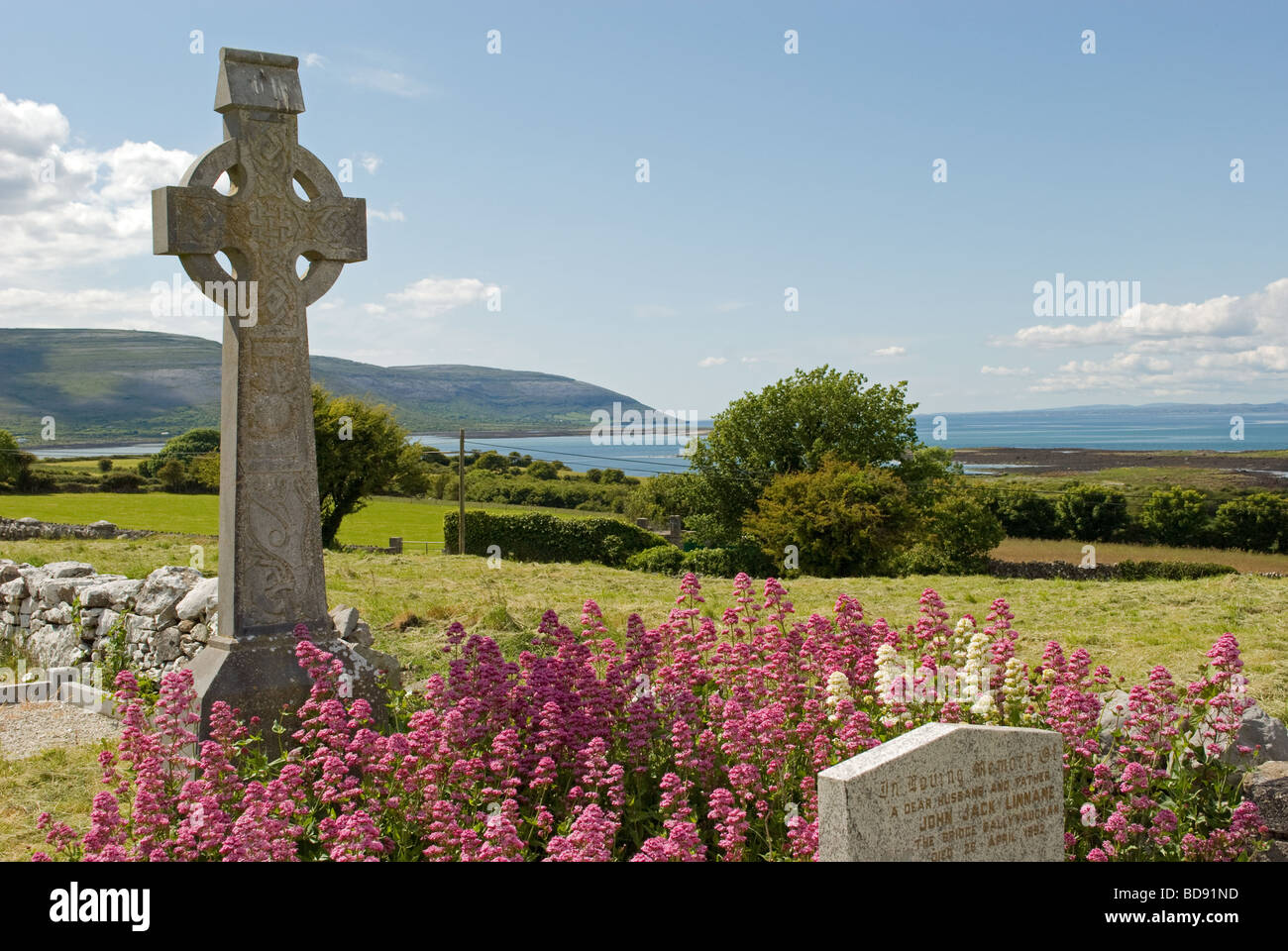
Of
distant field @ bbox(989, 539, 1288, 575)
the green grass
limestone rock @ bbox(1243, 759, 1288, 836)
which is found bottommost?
distant field @ bbox(989, 539, 1288, 575)

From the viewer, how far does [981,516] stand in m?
45.2

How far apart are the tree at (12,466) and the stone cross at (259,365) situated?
52181 millimetres

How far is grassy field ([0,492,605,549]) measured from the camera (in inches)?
1515

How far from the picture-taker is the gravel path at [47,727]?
8.58m

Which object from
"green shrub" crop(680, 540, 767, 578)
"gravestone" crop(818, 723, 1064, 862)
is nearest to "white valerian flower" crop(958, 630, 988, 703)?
"gravestone" crop(818, 723, 1064, 862)

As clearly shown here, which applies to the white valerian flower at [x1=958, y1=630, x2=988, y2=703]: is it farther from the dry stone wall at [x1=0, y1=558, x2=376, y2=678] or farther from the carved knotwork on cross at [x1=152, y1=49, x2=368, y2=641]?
the dry stone wall at [x1=0, y1=558, x2=376, y2=678]

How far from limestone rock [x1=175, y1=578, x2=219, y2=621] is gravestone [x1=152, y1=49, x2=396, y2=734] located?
2484 millimetres

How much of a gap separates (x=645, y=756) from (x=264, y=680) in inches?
105

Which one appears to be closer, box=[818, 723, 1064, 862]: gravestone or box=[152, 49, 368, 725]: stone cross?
box=[818, 723, 1064, 862]: gravestone

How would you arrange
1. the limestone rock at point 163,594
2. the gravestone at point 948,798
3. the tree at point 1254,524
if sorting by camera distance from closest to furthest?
the gravestone at point 948,798 < the limestone rock at point 163,594 < the tree at point 1254,524

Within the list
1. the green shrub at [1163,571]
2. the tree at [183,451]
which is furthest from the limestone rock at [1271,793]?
the tree at [183,451]

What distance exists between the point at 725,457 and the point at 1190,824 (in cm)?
4069

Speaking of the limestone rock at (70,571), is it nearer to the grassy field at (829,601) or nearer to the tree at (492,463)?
the grassy field at (829,601)

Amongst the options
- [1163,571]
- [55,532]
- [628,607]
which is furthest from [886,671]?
[1163,571]
